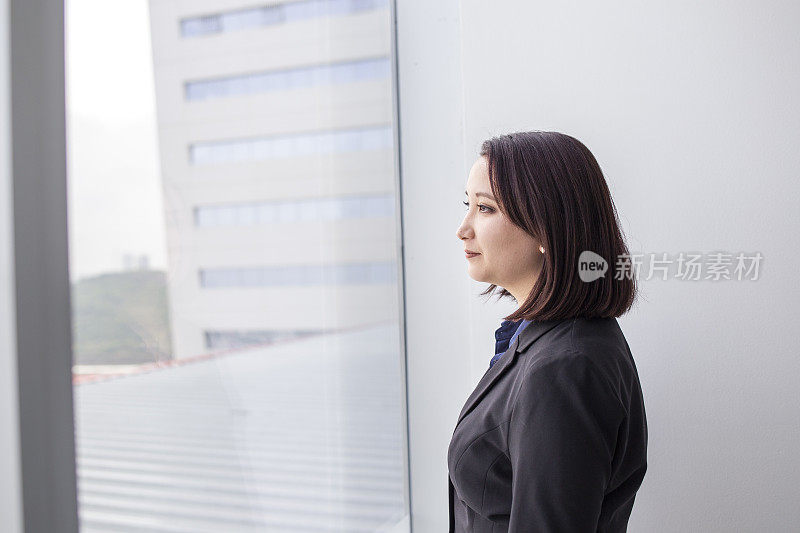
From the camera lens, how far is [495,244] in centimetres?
123

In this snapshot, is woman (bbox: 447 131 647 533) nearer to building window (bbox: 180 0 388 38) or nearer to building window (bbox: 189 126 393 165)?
building window (bbox: 189 126 393 165)

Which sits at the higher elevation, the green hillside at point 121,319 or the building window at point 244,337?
the green hillside at point 121,319

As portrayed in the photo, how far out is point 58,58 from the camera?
2.87 ft

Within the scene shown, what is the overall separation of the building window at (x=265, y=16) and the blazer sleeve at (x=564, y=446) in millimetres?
967

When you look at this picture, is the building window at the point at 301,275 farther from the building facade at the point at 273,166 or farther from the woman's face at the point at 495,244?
the woman's face at the point at 495,244

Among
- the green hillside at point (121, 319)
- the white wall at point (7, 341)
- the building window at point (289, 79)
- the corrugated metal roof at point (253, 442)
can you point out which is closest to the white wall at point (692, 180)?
the building window at point (289, 79)

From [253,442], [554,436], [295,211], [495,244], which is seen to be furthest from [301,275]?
[554,436]

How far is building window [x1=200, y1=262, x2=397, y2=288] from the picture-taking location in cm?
133

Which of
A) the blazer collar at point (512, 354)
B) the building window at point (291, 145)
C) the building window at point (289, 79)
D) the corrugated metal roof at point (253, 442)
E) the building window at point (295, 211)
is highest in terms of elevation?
the building window at point (289, 79)

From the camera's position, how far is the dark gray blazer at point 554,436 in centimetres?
99

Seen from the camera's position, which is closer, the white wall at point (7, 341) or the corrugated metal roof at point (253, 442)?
the white wall at point (7, 341)

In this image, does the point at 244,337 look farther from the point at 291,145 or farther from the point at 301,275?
the point at 291,145

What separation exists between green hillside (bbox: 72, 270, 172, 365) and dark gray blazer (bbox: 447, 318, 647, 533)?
1.96 ft

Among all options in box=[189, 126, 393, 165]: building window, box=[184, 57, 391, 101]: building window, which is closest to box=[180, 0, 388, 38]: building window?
box=[184, 57, 391, 101]: building window
